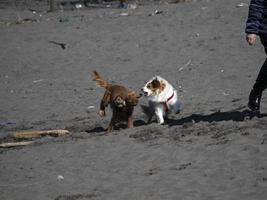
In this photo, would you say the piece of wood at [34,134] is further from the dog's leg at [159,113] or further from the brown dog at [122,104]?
the dog's leg at [159,113]

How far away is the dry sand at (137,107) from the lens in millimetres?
7211

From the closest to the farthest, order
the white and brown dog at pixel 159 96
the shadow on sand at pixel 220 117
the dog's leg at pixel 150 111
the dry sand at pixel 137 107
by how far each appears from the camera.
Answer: the dry sand at pixel 137 107, the shadow on sand at pixel 220 117, the white and brown dog at pixel 159 96, the dog's leg at pixel 150 111

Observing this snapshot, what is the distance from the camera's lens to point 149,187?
22.8 feet

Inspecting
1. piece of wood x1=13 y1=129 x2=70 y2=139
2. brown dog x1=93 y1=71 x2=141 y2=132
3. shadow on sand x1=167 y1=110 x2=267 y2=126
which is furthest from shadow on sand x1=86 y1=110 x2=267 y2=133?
piece of wood x1=13 y1=129 x2=70 y2=139

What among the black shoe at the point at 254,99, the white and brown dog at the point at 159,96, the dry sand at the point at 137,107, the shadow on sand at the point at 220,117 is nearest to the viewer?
the dry sand at the point at 137,107

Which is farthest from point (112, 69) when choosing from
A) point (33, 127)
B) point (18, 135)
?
point (18, 135)

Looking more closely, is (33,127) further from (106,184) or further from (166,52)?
(166,52)

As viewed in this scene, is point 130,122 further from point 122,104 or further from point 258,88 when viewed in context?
point 258,88

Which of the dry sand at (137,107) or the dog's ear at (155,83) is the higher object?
the dog's ear at (155,83)

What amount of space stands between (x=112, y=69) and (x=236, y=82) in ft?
13.8

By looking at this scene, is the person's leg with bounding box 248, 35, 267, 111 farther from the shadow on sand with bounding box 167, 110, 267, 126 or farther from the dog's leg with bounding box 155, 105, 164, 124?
the dog's leg with bounding box 155, 105, 164, 124

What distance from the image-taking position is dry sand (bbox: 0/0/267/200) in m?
7.21

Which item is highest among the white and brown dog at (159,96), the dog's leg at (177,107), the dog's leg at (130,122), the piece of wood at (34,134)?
the white and brown dog at (159,96)

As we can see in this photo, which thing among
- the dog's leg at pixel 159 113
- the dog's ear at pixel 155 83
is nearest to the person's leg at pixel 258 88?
the dog's leg at pixel 159 113
